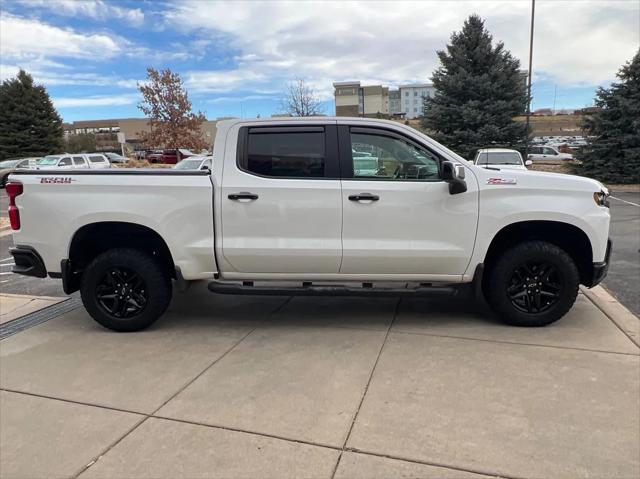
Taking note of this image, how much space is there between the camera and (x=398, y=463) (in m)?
2.71

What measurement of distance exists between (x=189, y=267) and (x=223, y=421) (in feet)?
5.91

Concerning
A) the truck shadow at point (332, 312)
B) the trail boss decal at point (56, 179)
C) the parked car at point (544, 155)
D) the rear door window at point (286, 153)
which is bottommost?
the truck shadow at point (332, 312)

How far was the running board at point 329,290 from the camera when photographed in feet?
14.8

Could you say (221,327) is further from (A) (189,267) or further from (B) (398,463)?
(B) (398,463)

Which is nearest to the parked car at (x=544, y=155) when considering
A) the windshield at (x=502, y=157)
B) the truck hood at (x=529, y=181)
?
the windshield at (x=502, y=157)

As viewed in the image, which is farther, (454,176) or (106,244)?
(106,244)

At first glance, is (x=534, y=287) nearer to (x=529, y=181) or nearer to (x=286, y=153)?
(x=529, y=181)

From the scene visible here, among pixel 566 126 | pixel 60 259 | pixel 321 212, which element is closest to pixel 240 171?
pixel 321 212

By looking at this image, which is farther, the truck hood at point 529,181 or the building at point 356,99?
the building at point 356,99

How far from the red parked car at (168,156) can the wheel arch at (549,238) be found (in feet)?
127

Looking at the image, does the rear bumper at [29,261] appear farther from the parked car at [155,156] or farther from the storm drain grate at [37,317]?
the parked car at [155,156]

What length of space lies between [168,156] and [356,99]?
25.1 m

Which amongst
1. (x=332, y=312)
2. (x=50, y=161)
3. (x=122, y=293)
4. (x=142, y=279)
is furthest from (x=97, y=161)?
(x=332, y=312)

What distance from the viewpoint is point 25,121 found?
41969 millimetres
